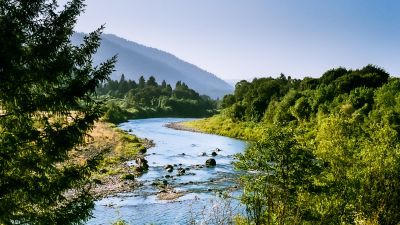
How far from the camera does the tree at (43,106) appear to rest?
49.6ft

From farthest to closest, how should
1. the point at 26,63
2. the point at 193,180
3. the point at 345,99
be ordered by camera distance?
the point at 345,99, the point at 193,180, the point at 26,63

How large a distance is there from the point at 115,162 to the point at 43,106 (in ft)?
171

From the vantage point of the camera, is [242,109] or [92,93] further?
[242,109]

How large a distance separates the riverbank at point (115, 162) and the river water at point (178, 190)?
5.68 ft

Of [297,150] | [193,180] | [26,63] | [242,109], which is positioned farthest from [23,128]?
[242,109]

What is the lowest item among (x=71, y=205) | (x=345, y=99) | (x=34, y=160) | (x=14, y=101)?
(x=71, y=205)

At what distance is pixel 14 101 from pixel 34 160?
8.16 ft

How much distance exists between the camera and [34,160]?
53.5 feet

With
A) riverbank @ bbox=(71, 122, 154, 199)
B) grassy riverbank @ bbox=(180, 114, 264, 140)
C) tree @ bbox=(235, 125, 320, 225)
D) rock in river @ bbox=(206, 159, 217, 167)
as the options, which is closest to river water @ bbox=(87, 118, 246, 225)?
rock in river @ bbox=(206, 159, 217, 167)

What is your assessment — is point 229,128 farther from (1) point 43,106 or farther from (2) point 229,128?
(1) point 43,106

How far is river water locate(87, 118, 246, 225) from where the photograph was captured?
39.5 metres

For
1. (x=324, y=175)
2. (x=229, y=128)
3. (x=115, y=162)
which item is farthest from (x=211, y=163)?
(x=229, y=128)

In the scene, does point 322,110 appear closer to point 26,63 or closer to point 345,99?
point 345,99

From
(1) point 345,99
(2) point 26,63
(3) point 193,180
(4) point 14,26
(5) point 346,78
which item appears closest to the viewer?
(4) point 14,26
